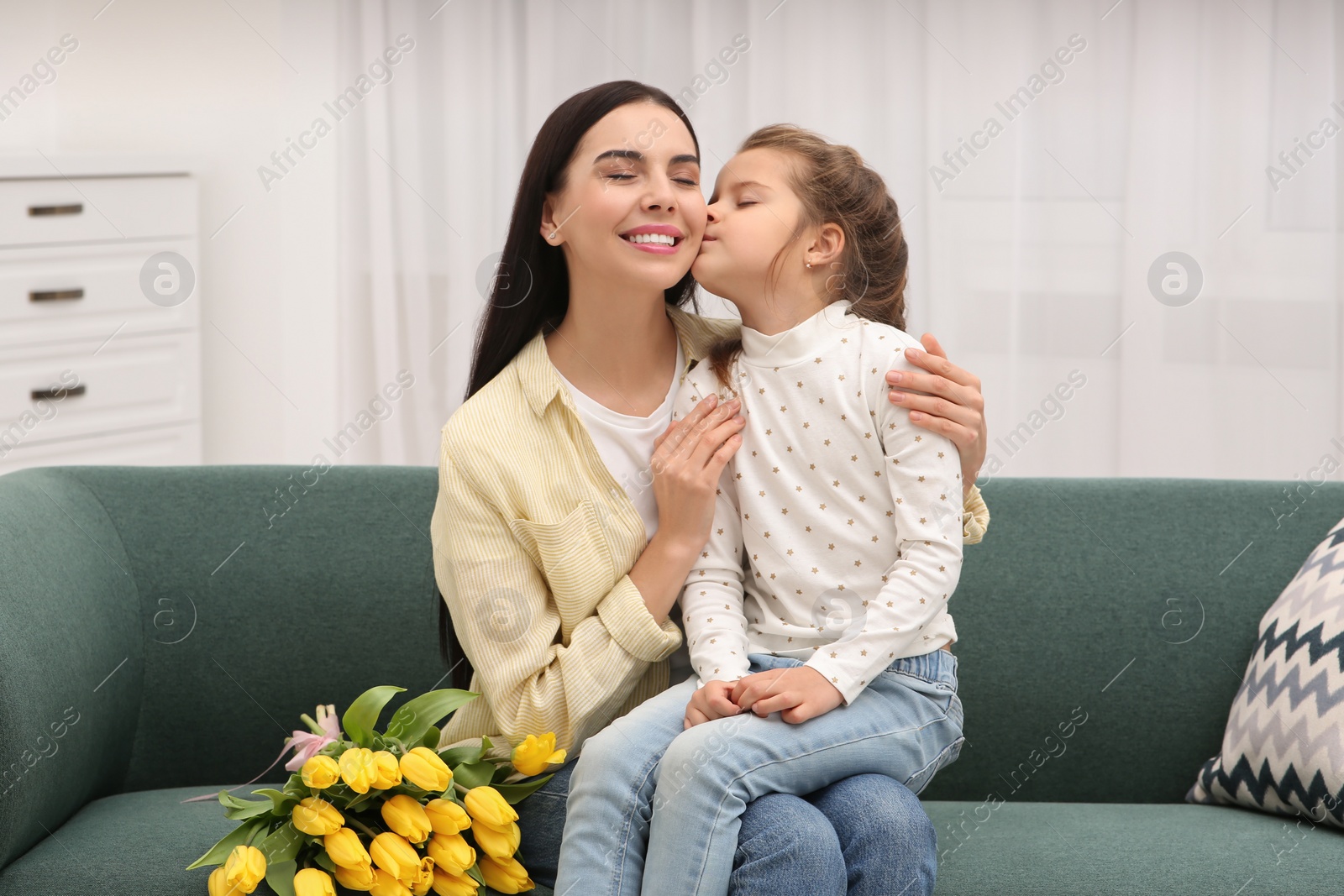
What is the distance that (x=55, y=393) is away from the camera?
11.7 feet

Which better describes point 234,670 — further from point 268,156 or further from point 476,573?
point 268,156

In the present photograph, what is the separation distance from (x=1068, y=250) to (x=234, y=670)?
2.64m

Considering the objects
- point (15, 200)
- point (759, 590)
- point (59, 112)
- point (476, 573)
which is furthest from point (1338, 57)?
point (59, 112)

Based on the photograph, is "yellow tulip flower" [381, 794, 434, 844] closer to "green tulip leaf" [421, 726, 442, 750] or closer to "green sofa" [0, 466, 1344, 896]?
"green tulip leaf" [421, 726, 442, 750]

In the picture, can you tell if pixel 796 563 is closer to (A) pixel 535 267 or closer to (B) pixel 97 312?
(A) pixel 535 267

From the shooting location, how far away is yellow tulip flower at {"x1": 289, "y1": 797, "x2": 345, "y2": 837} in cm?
137

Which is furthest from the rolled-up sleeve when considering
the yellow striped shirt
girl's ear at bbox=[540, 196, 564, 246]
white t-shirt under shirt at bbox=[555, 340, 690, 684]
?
girl's ear at bbox=[540, 196, 564, 246]

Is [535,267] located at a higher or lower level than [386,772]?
higher

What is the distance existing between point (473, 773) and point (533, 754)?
0.08m

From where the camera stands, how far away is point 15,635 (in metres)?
1.54

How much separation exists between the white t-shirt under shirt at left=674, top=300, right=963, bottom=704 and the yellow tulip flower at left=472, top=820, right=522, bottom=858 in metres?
0.29

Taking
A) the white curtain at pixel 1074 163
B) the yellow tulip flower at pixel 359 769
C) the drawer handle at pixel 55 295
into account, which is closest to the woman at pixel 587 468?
the yellow tulip flower at pixel 359 769

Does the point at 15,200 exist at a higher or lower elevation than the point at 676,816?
higher

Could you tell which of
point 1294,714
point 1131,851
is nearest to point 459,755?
point 1131,851
